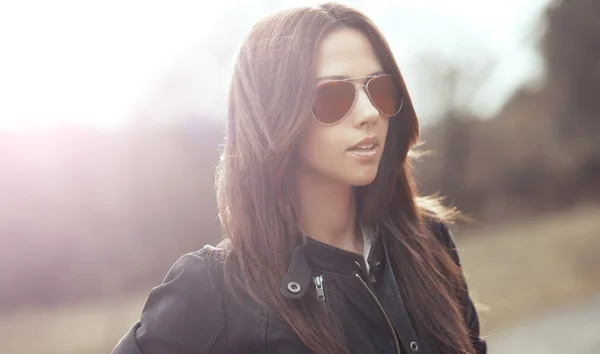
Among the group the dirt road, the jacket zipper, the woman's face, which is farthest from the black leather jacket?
the dirt road

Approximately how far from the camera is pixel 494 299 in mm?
7367

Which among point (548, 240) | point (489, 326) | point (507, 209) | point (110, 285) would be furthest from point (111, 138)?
point (507, 209)

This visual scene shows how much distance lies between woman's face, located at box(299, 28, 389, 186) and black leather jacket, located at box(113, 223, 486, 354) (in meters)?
0.26

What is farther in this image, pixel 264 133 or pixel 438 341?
pixel 438 341

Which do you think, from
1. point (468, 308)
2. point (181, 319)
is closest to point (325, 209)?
point (181, 319)

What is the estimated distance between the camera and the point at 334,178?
2.05m

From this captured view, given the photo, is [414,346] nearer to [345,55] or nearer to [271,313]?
[271,313]

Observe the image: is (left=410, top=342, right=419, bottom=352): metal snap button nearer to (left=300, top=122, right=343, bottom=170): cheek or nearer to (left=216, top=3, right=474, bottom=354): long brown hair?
(left=216, top=3, right=474, bottom=354): long brown hair

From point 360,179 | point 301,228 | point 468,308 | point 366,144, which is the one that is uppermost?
point 366,144

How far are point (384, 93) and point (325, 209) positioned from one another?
1.48 feet

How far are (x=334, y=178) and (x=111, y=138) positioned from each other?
555 cm

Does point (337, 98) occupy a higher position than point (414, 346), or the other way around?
point (337, 98)

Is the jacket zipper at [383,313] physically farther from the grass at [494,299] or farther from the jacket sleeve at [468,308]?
the grass at [494,299]

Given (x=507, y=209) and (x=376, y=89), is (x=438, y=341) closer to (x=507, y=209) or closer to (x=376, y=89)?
(x=376, y=89)
